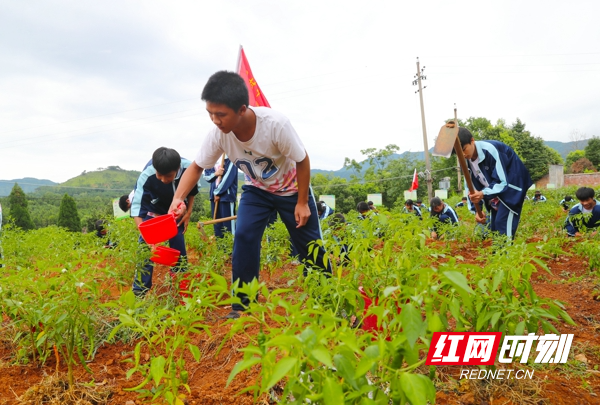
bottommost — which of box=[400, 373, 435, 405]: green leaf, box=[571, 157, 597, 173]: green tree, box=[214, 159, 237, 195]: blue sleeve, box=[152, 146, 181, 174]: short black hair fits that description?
box=[571, 157, 597, 173]: green tree

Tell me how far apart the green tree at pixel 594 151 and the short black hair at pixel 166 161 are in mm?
52354

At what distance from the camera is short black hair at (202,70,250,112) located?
2.43m

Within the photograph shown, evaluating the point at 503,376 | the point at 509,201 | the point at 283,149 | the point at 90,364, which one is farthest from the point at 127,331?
the point at 509,201

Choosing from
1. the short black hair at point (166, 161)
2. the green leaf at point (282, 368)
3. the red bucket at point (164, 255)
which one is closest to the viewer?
the green leaf at point (282, 368)

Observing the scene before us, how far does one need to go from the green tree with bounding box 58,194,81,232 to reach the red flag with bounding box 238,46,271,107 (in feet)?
55.5

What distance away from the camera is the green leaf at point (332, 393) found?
0.88 m

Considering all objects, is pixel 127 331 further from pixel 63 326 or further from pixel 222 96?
pixel 222 96

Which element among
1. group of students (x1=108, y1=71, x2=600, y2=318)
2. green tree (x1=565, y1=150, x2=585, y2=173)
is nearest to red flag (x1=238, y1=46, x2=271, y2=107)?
group of students (x1=108, y1=71, x2=600, y2=318)

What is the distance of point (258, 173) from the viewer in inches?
114

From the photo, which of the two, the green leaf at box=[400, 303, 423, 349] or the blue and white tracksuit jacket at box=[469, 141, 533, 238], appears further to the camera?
the blue and white tracksuit jacket at box=[469, 141, 533, 238]

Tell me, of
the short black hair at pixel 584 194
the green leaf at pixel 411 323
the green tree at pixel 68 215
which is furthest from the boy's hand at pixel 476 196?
the green tree at pixel 68 215

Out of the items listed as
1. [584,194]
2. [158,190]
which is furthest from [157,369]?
[584,194]

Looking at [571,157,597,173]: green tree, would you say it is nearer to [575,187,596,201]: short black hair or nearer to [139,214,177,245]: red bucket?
[575,187,596,201]: short black hair

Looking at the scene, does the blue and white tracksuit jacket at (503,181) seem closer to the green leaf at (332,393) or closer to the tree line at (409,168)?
the green leaf at (332,393)
